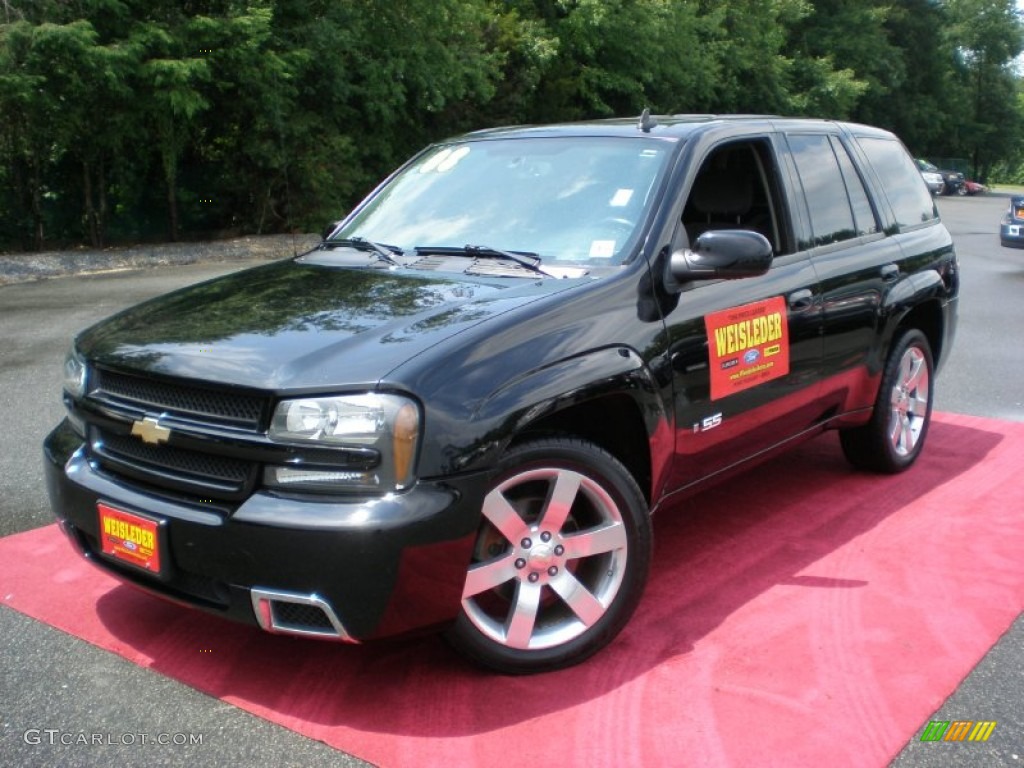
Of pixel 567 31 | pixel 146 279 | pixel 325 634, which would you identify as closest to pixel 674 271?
pixel 325 634

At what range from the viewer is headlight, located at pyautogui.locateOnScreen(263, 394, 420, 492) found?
9.47 feet

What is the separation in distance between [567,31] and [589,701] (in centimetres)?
2787

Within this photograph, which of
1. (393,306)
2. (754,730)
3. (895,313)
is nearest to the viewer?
(754,730)

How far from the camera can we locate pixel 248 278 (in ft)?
13.7

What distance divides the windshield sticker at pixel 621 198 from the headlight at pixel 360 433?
1.47 m

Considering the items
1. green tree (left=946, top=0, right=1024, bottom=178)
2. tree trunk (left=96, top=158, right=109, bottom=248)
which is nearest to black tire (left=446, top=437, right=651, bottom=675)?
tree trunk (left=96, top=158, right=109, bottom=248)

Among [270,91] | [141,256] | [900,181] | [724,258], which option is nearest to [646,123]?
[724,258]

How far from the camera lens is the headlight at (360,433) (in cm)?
289

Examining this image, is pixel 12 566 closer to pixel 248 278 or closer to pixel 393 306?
pixel 248 278

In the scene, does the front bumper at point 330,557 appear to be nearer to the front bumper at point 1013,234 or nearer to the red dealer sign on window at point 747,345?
the red dealer sign on window at point 747,345

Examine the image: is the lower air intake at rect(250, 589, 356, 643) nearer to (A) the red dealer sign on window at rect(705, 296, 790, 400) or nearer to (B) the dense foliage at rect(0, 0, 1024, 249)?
(A) the red dealer sign on window at rect(705, 296, 790, 400)

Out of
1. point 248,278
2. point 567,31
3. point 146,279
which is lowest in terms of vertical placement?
point 146,279

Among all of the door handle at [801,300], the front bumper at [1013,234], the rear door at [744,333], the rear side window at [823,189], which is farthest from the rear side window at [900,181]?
the front bumper at [1013,234]

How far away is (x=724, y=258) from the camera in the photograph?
144 inches
